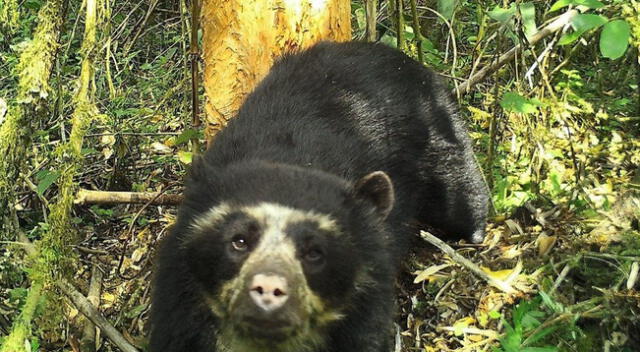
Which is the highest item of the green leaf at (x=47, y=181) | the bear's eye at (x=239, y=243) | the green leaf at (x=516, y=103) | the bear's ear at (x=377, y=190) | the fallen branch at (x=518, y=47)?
the fallen branch at (x=518, y=47)

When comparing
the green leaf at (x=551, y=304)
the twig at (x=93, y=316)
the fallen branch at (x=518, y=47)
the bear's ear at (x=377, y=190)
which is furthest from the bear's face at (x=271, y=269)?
the fallen branch at (x=518, y=47)

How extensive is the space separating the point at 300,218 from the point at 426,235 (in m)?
1.44

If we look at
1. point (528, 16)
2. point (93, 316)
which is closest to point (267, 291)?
point (93, 316)

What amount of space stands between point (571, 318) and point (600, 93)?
10.4 ft

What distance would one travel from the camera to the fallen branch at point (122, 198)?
4.29 metres

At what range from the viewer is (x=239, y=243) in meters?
3.12

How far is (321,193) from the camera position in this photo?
334 cm

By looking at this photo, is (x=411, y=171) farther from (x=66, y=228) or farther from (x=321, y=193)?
(x=66, y=228)

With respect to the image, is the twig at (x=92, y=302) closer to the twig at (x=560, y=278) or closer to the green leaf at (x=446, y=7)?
the twig at (x=560, y=278)

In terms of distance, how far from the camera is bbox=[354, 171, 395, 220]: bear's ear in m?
3.48

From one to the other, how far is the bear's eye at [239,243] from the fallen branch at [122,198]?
1.48m

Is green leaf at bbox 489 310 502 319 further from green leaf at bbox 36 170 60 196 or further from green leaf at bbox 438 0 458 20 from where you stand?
green leaf at bbox 36 170 60 196

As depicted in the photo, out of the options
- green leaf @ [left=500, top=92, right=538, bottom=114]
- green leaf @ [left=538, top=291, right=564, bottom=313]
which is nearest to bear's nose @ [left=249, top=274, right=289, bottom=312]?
green leaf @ [left=538, top=291, right=564, bottom=313]

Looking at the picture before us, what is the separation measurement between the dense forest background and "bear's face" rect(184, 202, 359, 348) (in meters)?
0.91
